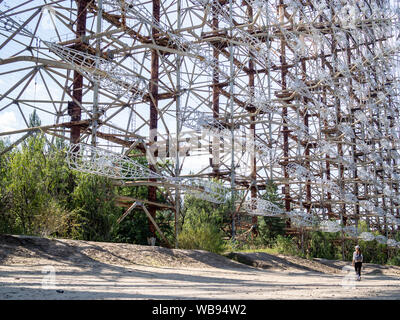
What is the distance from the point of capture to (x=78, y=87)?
20719 millimetres

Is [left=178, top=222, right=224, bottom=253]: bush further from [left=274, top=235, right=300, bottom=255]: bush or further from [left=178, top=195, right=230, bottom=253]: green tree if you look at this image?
[left=274, top=235, right=300, bottom=255]: bush

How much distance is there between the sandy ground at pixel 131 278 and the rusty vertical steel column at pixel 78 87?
6.23 metres

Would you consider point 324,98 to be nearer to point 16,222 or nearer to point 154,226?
point 154,226

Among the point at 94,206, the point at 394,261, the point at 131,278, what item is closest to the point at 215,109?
the point at 94,206

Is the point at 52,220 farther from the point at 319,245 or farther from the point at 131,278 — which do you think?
the point at 319,245

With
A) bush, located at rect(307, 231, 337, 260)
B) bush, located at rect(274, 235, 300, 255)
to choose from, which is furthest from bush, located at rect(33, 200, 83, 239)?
bush, located at rect(307, 231, 337, 260)

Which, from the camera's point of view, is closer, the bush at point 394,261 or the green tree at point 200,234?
the green tree at point 200,234

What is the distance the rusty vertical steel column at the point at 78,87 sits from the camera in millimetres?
19484

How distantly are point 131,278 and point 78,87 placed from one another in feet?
41.4

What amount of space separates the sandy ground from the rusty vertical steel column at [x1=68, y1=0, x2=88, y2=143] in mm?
6230

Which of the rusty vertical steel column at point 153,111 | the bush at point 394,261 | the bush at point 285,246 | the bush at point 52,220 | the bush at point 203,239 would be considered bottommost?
the bush at point 394,261

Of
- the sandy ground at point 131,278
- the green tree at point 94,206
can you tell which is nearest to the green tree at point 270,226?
the sandy ground at point 131,278

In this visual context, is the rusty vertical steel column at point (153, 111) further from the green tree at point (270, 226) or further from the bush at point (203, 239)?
the green tree at point (270, 226)
